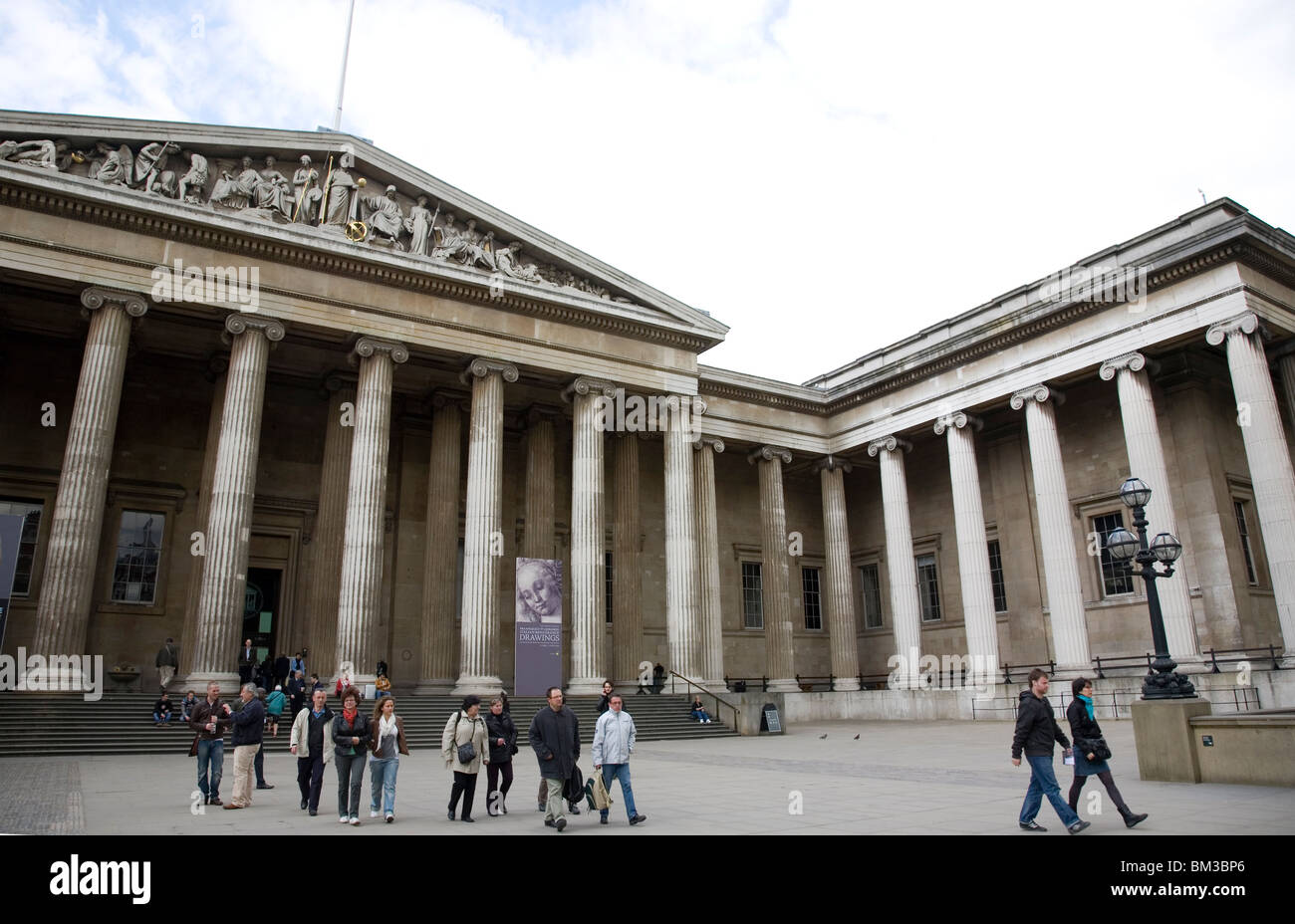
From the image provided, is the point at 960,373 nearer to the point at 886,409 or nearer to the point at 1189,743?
the point at 886,409

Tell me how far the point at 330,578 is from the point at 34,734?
8425 mm

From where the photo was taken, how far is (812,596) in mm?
37406

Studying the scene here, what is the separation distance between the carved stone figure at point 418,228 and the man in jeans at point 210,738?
644 inches

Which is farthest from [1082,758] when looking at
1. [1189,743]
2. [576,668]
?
[576,668]

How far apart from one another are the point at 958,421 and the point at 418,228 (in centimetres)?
1821

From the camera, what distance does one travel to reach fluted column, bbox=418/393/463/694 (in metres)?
25.2

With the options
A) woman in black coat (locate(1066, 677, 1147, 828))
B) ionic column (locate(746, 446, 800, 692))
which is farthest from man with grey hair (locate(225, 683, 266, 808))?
ionic column (locate(746, 446, 800, 692))

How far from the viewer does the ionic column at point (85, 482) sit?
1917cm

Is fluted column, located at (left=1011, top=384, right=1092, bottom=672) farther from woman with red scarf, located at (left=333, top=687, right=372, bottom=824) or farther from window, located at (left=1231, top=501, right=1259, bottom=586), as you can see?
woman with red scarf, located at (left=333, top=687, right=372, bottom=824)

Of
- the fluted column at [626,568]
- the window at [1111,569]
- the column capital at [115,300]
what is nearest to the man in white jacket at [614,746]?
the column capital at [115,300]

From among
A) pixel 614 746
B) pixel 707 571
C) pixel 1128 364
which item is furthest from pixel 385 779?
pixel 1128 364

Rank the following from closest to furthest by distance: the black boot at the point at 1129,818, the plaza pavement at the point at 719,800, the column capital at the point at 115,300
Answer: the black boot at the point at 1129,818, the plaza pavement at the point at 719,800, the column capital at the point at 115,300

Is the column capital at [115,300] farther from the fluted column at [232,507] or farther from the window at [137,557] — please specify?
the window at [137,557]

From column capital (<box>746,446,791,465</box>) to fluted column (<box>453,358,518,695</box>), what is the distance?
1081 cm
